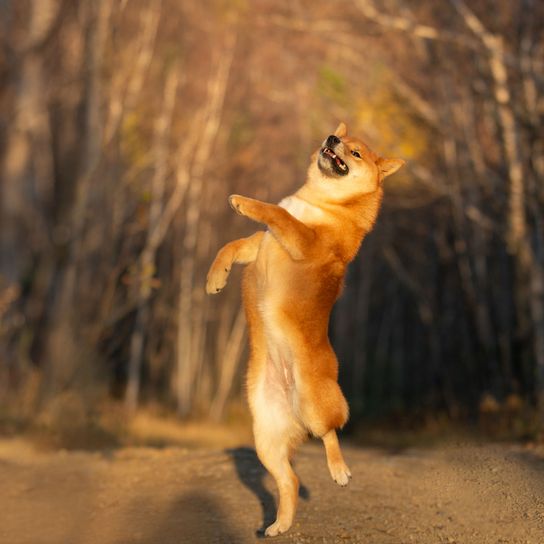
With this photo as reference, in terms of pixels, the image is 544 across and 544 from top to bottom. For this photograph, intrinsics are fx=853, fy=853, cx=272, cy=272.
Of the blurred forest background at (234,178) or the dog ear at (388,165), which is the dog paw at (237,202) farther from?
the blurred forest background at (234,178)

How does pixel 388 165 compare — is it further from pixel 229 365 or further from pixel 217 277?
pixel 229 365

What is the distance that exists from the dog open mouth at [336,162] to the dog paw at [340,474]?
1.67 metres

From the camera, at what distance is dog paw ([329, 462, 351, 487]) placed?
15.0ft

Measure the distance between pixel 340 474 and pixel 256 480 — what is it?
79.9 inches

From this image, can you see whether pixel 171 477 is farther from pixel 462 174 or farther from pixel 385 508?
pixel 462 174

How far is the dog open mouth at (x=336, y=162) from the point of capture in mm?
4977

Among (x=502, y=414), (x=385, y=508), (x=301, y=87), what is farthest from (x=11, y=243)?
(x=385, y=508)

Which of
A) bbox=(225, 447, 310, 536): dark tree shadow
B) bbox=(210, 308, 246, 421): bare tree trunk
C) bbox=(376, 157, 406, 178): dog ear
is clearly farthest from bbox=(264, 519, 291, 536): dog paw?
bbox=(210, 308, 246, 421): bare tree trunk

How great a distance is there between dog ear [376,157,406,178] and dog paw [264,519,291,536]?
7.15 ft

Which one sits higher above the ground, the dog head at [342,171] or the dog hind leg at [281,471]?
the dog head at [342,171]

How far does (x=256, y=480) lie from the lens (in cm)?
652

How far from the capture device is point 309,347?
4688mm

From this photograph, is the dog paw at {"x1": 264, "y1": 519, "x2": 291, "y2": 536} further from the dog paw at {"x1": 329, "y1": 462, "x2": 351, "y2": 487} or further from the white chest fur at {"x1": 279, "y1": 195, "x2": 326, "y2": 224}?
the white chest fur at {"x1": 279, "y1": 195, "x2": 326, "y2": 224}

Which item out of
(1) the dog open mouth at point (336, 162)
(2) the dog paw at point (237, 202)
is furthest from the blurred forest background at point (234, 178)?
(2) the dog paw at point (237, 202)
